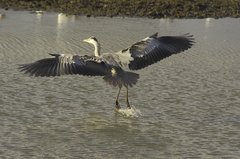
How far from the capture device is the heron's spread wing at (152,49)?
6.83 meters

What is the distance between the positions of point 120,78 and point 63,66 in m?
0.92

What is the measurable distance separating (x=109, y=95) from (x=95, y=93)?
0.28m

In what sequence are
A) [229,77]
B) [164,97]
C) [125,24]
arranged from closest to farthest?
1. [164,97]
2. [229,77]
3. [125,24]

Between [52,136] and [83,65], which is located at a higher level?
[83,65]

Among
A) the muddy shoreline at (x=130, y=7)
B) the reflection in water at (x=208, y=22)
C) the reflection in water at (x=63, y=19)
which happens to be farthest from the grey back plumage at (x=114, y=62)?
the muddy shoreline at (x=130, y=7)

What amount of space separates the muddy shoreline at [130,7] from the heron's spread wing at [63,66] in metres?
14.2

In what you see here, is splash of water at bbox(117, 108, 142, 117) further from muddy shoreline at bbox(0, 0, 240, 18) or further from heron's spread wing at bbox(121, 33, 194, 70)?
muddy shoreline at bbox(0, 0, 240, 18)

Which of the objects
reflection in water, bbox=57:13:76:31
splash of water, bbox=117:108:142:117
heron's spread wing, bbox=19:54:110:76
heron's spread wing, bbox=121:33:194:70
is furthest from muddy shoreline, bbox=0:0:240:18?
heron's spread wing, bbox=19:54:110:76

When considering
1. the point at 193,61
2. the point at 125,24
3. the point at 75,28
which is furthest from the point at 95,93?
Answer: the point at 125,24

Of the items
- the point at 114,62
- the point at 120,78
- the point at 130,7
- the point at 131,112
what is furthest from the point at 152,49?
the point at 130,7

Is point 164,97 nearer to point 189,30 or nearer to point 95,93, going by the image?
point 95,93

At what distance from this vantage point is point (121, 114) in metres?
6.77

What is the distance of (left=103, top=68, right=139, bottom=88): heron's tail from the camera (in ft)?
20.1

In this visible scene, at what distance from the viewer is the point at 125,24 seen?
17531 millimetres
